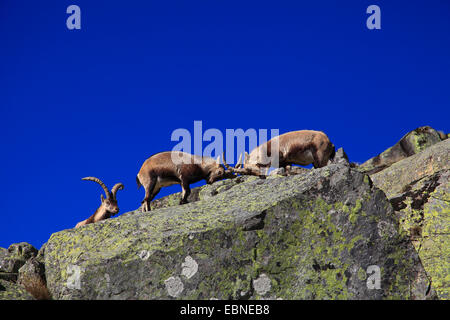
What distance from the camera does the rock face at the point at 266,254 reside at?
8047 millimetres

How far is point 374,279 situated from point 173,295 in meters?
3.55

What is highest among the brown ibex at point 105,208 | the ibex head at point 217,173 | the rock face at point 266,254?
the ibex head at point 217,173

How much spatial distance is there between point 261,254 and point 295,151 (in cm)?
999

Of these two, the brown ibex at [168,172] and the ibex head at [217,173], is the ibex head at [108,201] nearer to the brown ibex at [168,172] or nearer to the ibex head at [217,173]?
the brown ibex at [168,172]

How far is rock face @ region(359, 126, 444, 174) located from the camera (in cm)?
2105

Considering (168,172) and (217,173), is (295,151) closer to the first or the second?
(217,173)

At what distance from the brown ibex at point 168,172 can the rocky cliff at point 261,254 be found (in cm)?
744

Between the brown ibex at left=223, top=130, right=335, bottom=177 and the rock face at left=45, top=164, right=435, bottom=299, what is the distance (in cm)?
828

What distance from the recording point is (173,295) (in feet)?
25.9

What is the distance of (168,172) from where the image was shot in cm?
1727

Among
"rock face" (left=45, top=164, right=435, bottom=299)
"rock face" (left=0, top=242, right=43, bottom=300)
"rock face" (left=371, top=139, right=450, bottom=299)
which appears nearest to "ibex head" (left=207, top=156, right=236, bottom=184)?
"rock face" (left=0, top=242, right=43, bottom=300)

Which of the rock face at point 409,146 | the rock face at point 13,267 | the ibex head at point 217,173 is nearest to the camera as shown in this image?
the rock face at point 13,267

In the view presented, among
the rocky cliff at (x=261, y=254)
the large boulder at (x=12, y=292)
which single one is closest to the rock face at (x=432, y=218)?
the rocky cliff at (x=261, y=254)

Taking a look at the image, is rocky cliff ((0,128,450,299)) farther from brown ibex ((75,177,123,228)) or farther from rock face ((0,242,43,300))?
brown ibex ((75,177,123,228))
